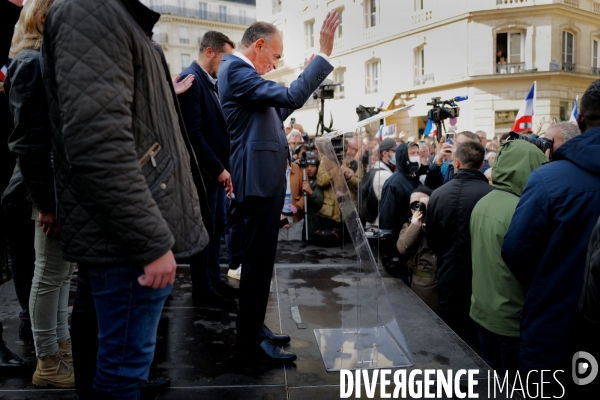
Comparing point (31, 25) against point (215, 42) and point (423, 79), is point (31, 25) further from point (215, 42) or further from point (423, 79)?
point (423, 79)

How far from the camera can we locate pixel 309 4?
3034 cm


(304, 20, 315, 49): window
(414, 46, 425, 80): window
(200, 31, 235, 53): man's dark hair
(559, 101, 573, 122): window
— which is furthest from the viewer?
(304, 20, 315, 49): window

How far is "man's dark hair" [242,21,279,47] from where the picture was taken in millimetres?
2957

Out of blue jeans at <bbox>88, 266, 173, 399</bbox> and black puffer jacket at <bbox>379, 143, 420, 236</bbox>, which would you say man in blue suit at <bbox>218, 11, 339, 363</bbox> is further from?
black puffer jacket at <bbox>379, 143, 420, 236</bbox>

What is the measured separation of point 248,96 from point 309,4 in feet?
97.7

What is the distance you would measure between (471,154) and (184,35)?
48.1 meters

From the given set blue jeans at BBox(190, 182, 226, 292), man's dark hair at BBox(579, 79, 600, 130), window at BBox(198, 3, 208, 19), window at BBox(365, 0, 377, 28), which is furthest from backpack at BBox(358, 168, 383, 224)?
window at BBox(198, 3, 208, 19)

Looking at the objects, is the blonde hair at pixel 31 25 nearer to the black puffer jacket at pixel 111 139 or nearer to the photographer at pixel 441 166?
the black puffer jacket at pixel 111 139

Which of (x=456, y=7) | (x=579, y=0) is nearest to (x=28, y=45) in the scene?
(x=456, y=7)

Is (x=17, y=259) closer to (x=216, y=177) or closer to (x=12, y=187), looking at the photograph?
(x=12, y=187)

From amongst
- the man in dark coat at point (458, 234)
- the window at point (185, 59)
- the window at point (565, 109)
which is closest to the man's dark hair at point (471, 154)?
the man in dark coat at point (458, 234)

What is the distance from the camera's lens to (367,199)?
3.27 meters

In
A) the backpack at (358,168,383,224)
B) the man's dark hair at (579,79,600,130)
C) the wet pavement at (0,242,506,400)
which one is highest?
the man's dark hair at (579,79,600,130)

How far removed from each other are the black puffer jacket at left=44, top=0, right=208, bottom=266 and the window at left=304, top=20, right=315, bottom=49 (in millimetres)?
30425
